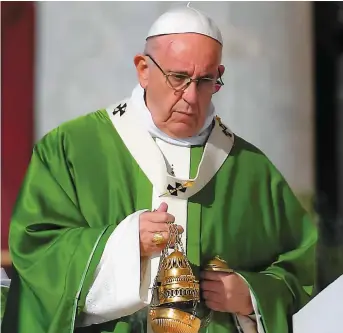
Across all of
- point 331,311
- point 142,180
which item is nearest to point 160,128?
point 142,180

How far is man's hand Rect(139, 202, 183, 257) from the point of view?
7.57ft

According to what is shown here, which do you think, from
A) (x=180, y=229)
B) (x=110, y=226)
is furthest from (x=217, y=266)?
(x=110, y=226)

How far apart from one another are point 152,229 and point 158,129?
38 centimetres

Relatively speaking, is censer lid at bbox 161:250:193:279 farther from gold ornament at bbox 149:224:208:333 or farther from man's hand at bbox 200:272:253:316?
man's hand at bbox 200:272:253:316

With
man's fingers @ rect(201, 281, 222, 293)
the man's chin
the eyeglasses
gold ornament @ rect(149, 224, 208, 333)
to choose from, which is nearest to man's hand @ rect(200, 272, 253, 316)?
man's fingers @ rect(201, 281, 222, 293)

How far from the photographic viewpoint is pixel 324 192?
2770 millimetres

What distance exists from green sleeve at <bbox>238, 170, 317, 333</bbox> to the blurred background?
0.07 meters

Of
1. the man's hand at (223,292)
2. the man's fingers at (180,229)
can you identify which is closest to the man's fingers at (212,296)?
the man's hand at (223,292)

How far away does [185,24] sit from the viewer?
249 cm

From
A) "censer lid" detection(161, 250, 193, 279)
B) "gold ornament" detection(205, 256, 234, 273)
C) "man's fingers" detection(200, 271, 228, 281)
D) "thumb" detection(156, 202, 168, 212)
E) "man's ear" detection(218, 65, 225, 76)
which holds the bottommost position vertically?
"man's fingers" detection(200, 271, 228, 281)

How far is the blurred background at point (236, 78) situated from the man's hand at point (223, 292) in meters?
0.37

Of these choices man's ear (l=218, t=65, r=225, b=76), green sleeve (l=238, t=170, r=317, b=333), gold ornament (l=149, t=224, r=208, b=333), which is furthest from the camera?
man's ear (l=218, t=65, r=225, b=76)

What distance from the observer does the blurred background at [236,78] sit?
2.65 m

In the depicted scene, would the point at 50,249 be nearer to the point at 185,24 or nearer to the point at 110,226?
the point at 110,226
